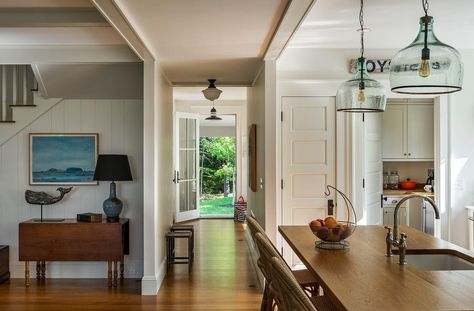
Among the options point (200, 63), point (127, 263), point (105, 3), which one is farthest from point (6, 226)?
point (105, 3)

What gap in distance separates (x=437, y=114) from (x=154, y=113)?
123 inches

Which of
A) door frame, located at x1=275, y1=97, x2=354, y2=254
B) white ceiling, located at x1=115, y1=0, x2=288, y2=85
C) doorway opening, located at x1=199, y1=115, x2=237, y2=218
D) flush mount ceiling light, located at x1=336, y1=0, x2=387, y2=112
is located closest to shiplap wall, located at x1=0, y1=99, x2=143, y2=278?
white ceiling, located at x1=115, y1=0, x2=288, y2=85

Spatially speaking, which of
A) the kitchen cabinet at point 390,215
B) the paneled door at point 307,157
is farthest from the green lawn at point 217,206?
the paneled door at point 307,157

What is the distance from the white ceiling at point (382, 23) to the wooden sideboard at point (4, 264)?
390 centimetres

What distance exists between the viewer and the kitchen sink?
2494mm

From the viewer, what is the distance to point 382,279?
1.93m

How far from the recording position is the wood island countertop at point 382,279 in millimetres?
1626

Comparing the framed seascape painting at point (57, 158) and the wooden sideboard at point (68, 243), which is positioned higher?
the framed seascape painting at point (57, 158)

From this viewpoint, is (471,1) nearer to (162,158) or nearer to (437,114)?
(437,114)

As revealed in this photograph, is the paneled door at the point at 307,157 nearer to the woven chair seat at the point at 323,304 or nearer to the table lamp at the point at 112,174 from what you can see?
the table lamp at the point at 112,174

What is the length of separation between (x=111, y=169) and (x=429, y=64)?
136 inches

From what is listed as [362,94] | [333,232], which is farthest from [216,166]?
[333,232]

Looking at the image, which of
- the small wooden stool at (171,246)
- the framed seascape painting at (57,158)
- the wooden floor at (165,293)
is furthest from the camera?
the small wooden stool at (171,246)

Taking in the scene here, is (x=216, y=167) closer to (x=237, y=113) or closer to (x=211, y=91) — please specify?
(x=237, y=113)
